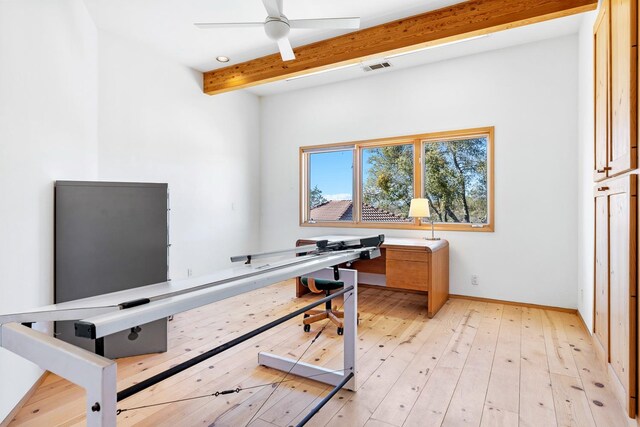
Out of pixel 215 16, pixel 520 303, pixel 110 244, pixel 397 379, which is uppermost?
pixel 215 16

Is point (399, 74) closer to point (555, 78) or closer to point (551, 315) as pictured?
point (555, 78)

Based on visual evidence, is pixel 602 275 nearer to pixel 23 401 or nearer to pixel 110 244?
pixel 110 244

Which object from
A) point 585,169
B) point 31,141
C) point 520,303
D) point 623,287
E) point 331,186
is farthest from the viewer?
point 331,186

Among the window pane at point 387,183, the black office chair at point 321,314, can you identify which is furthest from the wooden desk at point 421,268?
the window pane at point 387,183

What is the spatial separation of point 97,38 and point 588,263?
530 centimetres

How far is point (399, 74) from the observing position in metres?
4.58

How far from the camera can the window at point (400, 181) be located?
4199 millimetres

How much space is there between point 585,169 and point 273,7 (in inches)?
125

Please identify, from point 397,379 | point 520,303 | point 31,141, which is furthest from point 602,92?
point 31,141

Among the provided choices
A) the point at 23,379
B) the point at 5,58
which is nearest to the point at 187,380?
the point at 23,379

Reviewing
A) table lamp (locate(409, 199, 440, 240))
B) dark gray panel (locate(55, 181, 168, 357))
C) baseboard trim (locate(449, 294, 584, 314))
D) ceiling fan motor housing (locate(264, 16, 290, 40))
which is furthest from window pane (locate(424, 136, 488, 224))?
dark gray panel (locate(55, 181, 168, 357))

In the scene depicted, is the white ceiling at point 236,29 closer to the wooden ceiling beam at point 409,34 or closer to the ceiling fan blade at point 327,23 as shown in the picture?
the wooden ceiling beam at point 409,34

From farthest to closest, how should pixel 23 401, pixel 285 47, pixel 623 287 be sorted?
pixel 285 47 < pixel 23 401 < pixel 623 287

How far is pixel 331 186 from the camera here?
17.5ft
